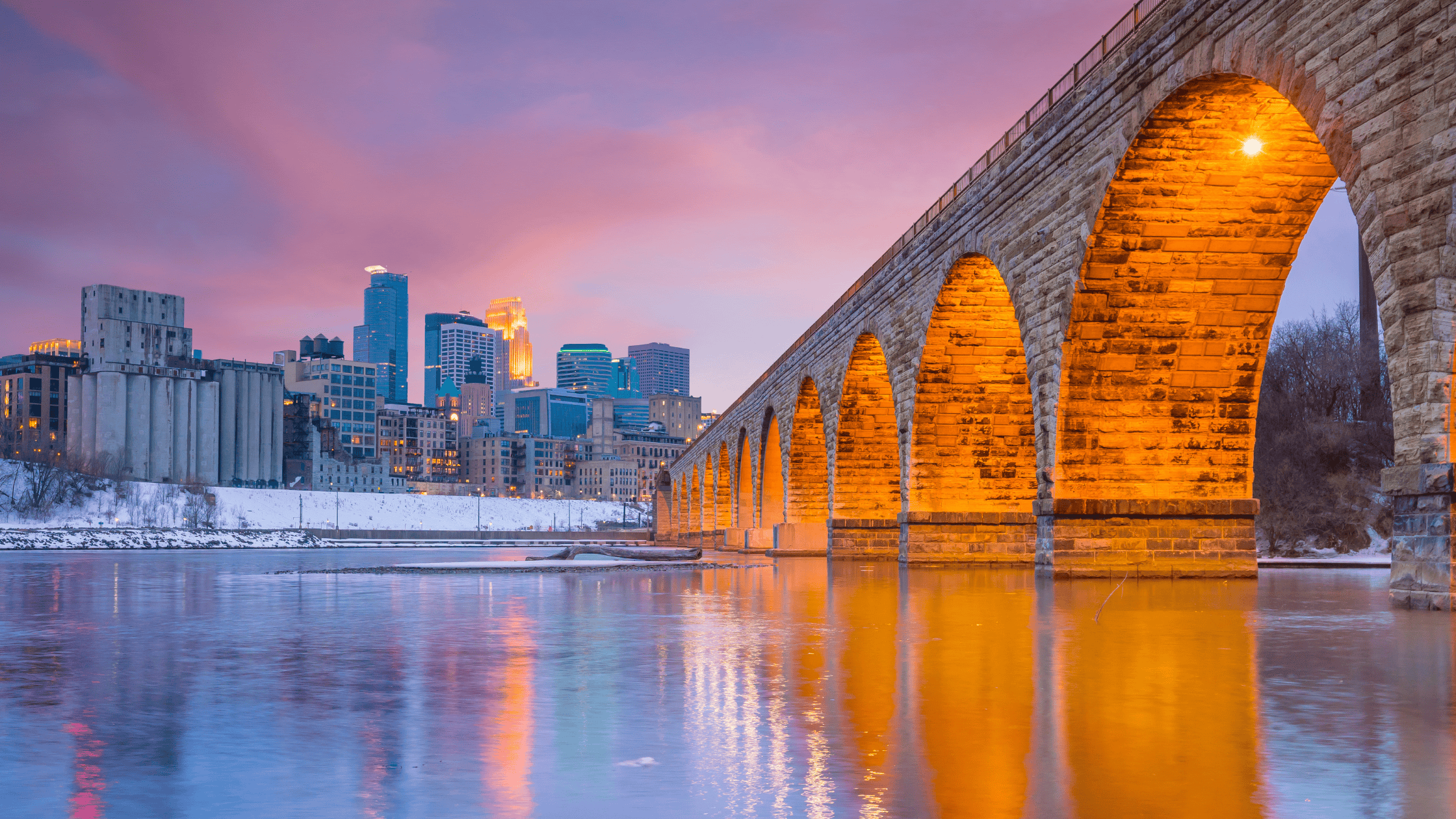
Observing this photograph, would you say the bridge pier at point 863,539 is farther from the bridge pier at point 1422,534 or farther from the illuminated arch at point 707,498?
the illuminated arch at point 707,498

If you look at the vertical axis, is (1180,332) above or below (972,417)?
above

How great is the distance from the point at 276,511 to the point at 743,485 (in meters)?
85.8

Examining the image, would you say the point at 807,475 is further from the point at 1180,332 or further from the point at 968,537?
the point at 1180,332

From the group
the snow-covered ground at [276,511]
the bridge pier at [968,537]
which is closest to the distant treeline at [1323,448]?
the bridge pier at [968,537]

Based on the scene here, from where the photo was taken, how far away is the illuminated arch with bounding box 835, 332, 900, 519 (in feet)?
126

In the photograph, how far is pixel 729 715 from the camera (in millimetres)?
6395

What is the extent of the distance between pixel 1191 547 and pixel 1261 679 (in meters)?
14.2

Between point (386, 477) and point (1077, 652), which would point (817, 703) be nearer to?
point (1077, 652)

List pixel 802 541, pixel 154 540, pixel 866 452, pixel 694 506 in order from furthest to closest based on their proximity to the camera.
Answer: pixel 694 506, pixel 154 540, pixel 802 541, pixel 866 452

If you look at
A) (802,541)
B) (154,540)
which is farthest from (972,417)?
(154,540)

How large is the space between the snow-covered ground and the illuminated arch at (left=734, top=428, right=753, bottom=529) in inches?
2660

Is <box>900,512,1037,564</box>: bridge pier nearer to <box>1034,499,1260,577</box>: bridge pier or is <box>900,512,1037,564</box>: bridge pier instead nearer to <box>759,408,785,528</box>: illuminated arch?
<box>1034,499,1260,577</box>: bridge pier

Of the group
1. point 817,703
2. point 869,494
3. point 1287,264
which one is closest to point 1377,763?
point 817,703

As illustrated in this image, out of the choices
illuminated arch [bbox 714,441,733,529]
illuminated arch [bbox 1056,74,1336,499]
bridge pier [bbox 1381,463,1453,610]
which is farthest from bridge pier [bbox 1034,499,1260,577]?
illuminated arch [bbox 714,441,733,529]
